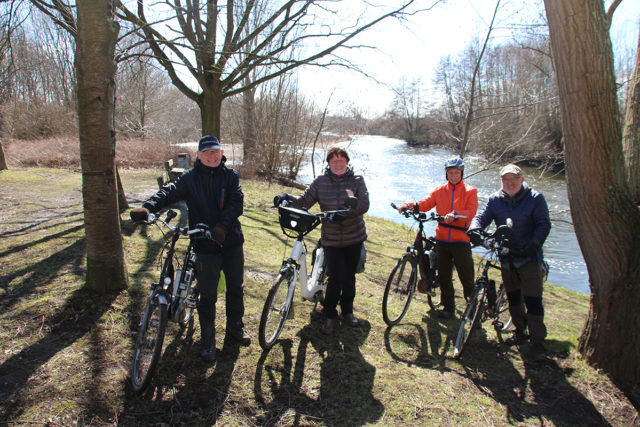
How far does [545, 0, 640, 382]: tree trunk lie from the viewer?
3.56 metres

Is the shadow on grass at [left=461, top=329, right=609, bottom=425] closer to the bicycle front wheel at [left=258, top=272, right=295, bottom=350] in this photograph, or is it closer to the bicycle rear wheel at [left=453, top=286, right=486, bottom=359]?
the bicycle rear wheel at [left=453, top=286, right=486, bottom=359]

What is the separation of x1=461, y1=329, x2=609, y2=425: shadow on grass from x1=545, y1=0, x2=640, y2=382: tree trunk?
19.8 inches

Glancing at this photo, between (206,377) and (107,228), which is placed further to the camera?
(107,228)

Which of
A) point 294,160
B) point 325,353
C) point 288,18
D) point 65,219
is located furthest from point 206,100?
point 294,160

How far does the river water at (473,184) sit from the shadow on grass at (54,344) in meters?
6.15

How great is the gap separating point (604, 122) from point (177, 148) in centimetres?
2019

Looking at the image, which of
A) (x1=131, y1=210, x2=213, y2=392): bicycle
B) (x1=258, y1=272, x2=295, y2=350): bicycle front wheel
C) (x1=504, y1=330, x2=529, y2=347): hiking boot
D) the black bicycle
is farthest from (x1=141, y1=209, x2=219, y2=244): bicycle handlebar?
(x1=504, y1=330, x2=529, y2=347): hiking boot

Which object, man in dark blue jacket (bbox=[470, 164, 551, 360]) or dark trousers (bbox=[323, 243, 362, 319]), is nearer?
man in dark blue jacket (bbox=[470, 164, 551, 360])

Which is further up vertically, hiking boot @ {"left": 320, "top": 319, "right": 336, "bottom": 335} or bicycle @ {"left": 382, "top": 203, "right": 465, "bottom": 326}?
bicycle @ {"left": 382, "top": 203, "right": 465, "bottom": 326}

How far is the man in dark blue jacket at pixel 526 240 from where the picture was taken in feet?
13.5

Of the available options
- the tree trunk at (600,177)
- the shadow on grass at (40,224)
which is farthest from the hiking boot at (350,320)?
the shadow on grass at (40,224)

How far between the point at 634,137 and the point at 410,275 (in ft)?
8.56

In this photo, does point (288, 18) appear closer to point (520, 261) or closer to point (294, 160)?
point (520, 261)

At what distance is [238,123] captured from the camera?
1945 centimetres
